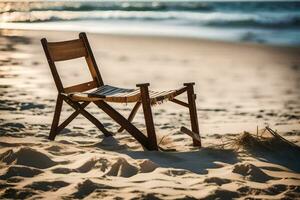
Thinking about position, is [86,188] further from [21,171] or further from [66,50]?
[66,50]

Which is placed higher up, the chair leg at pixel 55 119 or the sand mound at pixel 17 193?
the chair leg at pixel 55 119

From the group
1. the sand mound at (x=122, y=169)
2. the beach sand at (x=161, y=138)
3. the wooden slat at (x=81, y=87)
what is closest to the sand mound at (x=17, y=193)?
the beach sand at (x=161, y=138)

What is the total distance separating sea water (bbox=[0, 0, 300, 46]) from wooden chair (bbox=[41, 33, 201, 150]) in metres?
11.6

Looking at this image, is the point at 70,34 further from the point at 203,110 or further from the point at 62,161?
the point at 62,161

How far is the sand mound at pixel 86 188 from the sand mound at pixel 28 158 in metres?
0.63

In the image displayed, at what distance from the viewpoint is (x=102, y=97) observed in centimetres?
458

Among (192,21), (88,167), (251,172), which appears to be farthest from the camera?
(192,21)

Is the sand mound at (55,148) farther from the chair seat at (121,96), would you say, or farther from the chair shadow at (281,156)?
the chair shadow at (281,156)

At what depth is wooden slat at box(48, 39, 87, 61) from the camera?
516 centimetres

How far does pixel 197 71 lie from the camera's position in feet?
34.0

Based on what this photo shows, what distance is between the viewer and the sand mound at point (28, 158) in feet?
13.5

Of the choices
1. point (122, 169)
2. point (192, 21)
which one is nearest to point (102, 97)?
point (122, 169)

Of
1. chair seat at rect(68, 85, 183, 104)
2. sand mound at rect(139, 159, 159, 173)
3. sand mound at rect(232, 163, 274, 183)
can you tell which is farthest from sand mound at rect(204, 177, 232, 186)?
chair seat at rect(68, 85, 183, 104)

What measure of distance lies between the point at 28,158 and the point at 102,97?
95cm
